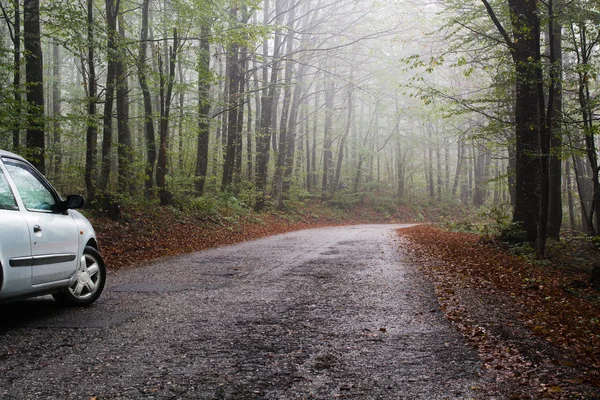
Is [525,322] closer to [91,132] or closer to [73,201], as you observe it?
[73,201]

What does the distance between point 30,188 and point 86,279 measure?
1.34 m

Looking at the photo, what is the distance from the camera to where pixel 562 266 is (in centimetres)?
1080

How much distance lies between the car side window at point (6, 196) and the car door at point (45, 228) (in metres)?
0.12

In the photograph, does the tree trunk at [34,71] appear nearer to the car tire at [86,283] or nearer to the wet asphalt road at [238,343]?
the wet asphalt road at [238,343]

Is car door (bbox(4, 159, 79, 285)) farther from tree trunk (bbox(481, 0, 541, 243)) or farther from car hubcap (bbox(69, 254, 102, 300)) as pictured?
tree trunk (bbox(481, 0, 541, 243))

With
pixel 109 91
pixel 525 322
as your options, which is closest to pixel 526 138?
pixel 525 322

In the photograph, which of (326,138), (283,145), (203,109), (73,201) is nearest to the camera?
(73,201)

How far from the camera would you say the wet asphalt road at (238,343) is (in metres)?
3.22

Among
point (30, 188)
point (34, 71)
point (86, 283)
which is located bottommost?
point (86, 283)

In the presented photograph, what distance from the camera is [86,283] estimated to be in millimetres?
5672

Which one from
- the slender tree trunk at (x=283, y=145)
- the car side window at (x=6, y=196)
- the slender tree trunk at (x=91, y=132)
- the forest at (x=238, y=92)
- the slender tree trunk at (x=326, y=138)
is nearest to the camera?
the car side window at (x=6, y=196)

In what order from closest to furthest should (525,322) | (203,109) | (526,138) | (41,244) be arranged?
1. (41,244)
2. (525,322)
3. (526,138)
4. (203,109)

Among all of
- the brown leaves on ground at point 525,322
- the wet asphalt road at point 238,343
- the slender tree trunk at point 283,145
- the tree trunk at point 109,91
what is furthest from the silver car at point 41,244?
the slender tree trunk at point 283,145

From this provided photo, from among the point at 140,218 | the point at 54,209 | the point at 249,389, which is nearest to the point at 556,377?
the point at 249,389
